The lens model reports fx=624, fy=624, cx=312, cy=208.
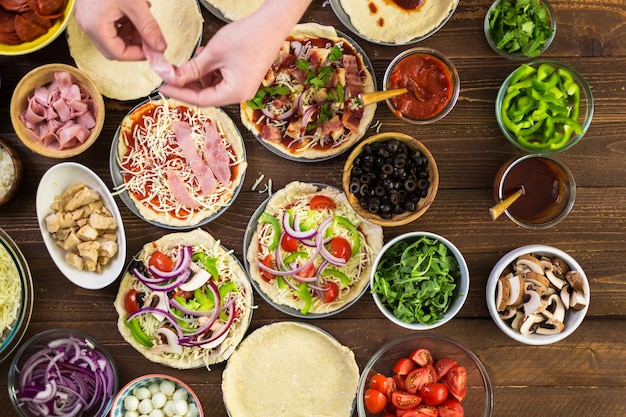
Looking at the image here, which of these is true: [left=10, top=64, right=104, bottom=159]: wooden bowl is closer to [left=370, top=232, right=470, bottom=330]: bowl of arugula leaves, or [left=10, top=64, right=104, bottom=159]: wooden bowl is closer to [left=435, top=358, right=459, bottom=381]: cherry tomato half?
[left=370, top=232, right=470, bottom=330]: bowl of arugula leaves

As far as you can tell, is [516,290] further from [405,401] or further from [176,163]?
[176,163]

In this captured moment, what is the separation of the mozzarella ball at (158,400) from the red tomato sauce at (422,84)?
242 cm

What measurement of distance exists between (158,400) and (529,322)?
2.45 metres

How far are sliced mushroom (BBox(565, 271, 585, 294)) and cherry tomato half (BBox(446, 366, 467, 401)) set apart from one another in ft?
2.92

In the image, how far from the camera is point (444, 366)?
402 cm

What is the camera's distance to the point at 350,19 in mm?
4055

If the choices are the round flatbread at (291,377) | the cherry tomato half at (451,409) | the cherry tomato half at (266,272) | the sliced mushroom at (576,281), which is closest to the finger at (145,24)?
the cherry tomato half at (266,272)

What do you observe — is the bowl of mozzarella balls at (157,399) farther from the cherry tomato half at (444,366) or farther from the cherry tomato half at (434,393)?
the cherry tomato half at (444,366)

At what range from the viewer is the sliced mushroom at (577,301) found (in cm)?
393

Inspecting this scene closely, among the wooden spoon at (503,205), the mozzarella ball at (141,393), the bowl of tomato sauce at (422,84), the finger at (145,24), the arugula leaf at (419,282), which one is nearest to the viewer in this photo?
the finger at (145,24)

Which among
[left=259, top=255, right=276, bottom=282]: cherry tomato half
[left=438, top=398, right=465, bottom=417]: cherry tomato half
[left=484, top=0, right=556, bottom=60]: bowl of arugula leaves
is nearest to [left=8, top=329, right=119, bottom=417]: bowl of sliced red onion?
[left=259, top=255, right=276, bottom=282]: cherry tomato half

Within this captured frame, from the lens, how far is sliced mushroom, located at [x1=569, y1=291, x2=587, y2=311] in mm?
3934

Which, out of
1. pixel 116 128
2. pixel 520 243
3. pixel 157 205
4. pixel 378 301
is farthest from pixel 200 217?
pixel 520 243

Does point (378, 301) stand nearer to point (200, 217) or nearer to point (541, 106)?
point (200, 217)
